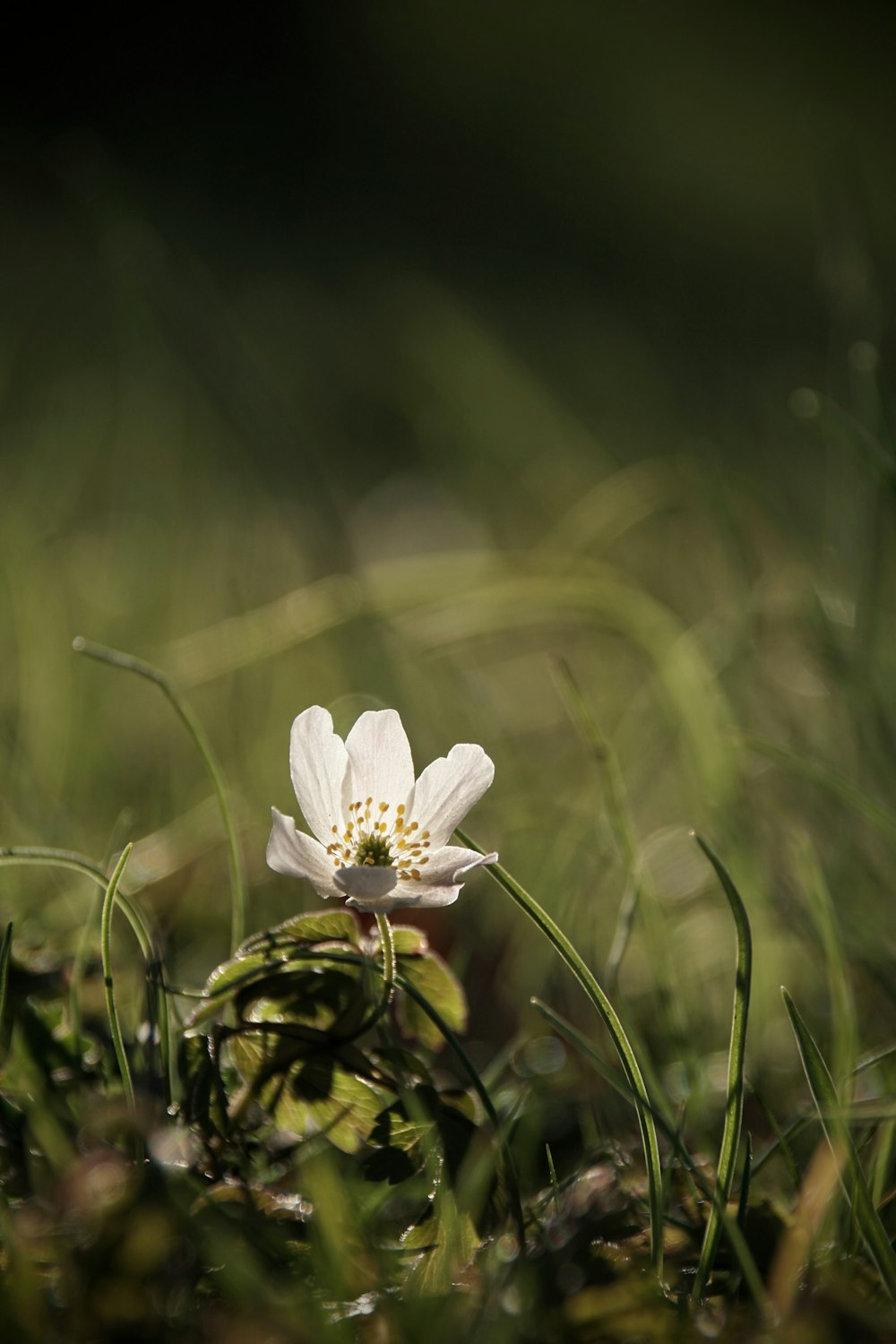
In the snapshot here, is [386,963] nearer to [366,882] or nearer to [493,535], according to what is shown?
[366,882]

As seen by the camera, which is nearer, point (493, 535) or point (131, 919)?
point (131, 919)

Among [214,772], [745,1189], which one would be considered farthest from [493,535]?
[745,1189]

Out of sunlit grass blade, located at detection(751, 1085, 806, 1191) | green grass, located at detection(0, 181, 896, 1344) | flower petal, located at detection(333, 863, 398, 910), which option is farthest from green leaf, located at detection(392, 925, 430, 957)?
sunlit grass blade, located at detection(751, 1085, 806, 1191)

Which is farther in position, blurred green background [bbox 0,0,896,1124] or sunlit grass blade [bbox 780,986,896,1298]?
blurred green background [bbox 0,0,896,1124]

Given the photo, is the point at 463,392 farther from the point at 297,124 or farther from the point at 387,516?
the point at 297,124

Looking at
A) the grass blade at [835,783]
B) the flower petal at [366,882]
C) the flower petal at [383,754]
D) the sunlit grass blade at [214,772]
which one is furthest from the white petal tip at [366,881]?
the grass blade at [835,783]

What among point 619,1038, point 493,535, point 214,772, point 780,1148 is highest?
point 493,535

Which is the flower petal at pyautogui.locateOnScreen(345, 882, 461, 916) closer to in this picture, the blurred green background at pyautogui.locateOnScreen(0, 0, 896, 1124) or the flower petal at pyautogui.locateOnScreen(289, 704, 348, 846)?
the flower petal at pyautogui.locateOnScreen(289, 704, 348, 846)

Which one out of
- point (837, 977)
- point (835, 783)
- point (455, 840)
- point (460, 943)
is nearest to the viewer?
point (837, 977)

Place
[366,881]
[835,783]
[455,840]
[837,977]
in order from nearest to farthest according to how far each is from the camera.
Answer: [366,881] → [837,977] → [835,783] → [455,840]
